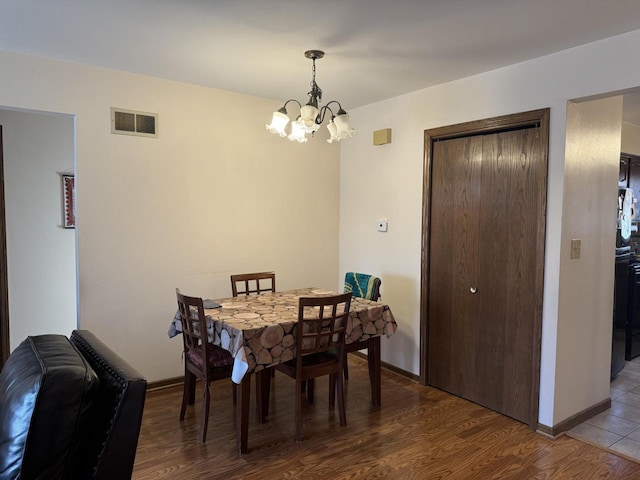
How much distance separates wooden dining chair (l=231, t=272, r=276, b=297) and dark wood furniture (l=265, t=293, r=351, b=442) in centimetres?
83

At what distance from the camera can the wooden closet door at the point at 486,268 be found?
2936mm

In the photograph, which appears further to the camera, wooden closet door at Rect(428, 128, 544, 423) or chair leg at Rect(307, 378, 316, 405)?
chair leg at Rect(307, 378, 316, 405)

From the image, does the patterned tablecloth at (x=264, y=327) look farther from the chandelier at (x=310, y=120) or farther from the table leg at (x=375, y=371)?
the chandelier at (x=310, y=120)

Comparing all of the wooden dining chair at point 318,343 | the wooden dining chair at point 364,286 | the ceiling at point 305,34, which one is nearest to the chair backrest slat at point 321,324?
the wooden dining chair at point 318,343

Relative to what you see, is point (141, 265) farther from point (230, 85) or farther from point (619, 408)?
point (619, 408)

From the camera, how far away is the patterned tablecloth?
2433 millimetres

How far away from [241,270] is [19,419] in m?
2.66

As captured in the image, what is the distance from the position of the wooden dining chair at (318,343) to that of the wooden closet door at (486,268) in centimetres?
101

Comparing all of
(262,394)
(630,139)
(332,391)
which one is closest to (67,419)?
(262,394)

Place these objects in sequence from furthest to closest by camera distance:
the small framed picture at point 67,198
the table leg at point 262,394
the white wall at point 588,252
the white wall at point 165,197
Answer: the small framed picture at point 67,198
the white wall at point 165,197
the table leg at point 262,394
the white wall at point 588,252

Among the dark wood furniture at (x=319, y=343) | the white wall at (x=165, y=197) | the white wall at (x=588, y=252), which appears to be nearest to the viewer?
the dark wood furniture at (x=319, y=343)

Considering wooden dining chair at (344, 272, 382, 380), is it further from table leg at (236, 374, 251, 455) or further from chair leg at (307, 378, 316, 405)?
table leg at (236, 374, 251, 455)

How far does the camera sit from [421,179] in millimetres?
3639

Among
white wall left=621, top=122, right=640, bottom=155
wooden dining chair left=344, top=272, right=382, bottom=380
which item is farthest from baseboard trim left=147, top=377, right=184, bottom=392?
white wall left=621, top=122, right=640, bottom=155
